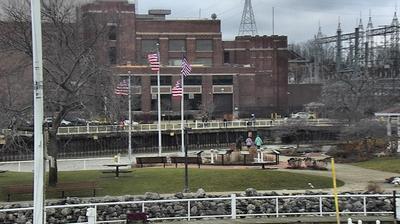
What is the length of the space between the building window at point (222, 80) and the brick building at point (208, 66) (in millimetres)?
191

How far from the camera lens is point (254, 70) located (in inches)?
4638

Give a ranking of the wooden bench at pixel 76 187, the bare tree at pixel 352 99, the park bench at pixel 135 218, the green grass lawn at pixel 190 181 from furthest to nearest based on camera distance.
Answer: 1. the bare tree at pixel 352 99
2. the green grass lawn at pixel 190 181
3. the wooden bench at pixel 76 187
4. the park bench at pixel 135 218

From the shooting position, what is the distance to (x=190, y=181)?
2741 centimetres

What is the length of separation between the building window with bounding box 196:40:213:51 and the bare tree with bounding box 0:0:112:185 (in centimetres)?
8899

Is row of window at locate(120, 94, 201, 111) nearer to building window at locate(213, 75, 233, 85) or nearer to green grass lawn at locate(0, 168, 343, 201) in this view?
building window at locate(213, 75, 233, 85)

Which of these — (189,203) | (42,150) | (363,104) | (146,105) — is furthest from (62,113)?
(146,105)

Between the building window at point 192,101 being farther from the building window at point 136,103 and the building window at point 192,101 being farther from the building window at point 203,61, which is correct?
the building window at point 136,103

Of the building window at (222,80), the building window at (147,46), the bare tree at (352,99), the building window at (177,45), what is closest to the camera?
the bare tree at (352,99)

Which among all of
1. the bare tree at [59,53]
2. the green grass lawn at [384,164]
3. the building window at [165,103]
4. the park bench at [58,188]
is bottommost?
the green grass lawn at [384,164]

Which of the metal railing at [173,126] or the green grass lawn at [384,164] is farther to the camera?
the metal railing at [173,126]

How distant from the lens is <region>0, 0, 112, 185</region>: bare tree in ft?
86.4

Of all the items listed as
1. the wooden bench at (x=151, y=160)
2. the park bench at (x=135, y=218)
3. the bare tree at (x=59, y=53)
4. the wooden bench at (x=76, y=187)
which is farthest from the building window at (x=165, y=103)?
the park bench at (x=135, y=218)

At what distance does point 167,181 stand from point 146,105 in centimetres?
8022

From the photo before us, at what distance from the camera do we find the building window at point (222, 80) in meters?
112
